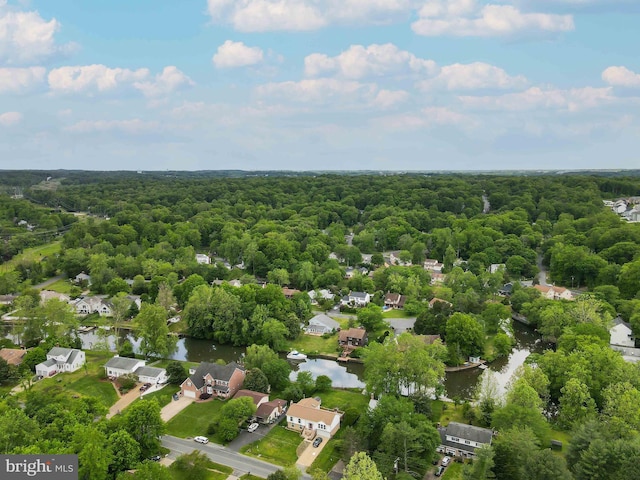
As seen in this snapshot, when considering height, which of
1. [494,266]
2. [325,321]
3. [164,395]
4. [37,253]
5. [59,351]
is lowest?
[164,395]

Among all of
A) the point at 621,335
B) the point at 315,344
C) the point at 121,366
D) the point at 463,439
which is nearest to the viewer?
the point at 463,439

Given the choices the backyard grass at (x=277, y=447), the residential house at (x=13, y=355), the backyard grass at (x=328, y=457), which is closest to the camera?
the backyard grass at (x=328, y=457)

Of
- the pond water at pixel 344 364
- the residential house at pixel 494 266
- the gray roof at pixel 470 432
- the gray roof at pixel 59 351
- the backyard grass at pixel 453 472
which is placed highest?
the residential house at pixel 494 266

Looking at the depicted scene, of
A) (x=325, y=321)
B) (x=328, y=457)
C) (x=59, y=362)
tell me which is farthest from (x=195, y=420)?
(x=325, y=321)

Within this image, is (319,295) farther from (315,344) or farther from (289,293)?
(315,344)

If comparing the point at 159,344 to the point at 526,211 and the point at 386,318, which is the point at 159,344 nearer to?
the point at 386,318

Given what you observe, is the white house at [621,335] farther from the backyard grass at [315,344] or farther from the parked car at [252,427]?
the parked car at [252,427]

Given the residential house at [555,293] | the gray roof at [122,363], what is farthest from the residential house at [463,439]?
the residential house at [555,293]
